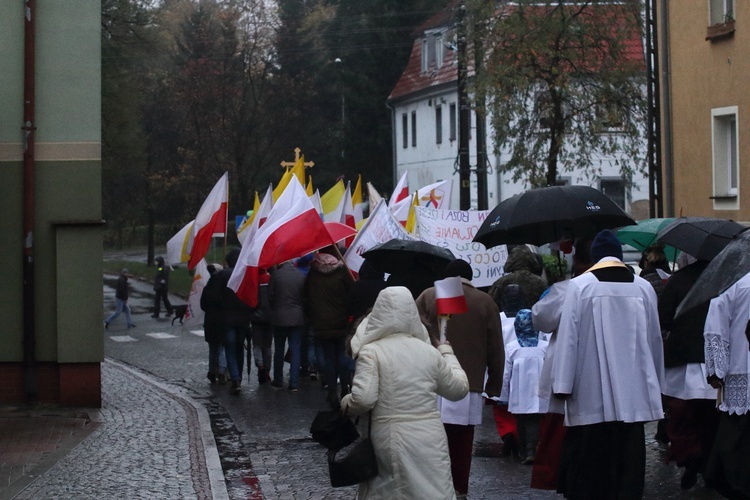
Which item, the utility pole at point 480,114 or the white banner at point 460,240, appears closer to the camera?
the white banner at point 460,240

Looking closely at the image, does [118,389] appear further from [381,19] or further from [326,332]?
[381,19]

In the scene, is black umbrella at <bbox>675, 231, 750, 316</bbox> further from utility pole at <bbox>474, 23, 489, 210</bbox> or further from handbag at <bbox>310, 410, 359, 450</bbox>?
utility pole at <bbox>474, 23, 489, 210</bbox>

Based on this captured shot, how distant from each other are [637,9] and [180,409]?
14.9 metres

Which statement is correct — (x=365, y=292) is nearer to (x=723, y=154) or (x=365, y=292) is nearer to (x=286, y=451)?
(x=286, y=451)

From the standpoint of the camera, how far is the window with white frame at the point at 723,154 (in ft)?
76.8

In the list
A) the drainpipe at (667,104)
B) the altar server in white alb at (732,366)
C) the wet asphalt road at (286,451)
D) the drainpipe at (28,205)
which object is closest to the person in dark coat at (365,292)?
the wet asphalt road at (286,451)

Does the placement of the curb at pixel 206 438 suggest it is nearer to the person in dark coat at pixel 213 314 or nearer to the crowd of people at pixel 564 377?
the person in dark coat at pixel 213 314

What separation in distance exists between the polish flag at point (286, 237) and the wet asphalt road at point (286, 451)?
4.83 feet

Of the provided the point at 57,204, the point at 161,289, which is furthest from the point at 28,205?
the point at 161,289

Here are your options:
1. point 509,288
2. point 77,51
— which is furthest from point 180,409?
point 509,288

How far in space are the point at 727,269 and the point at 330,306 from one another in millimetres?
7559

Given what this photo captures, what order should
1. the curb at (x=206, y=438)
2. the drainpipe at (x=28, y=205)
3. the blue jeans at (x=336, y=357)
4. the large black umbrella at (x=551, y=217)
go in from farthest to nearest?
the blue jeans at (x=336, y=357), the drainpipe at (x=28, y=205), the large black umbrella at (x=551, y=217), the curb at (x=206, y=438)

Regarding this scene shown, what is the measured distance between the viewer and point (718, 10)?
76.7 ft

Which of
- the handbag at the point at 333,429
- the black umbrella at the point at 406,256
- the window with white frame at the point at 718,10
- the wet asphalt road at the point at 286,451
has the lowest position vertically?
the wet asphalt road at the point at 286,451
